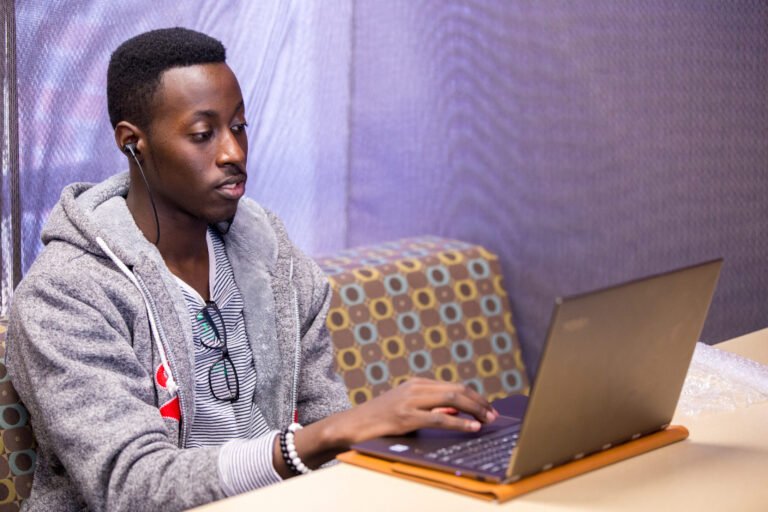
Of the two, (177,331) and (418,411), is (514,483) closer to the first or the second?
(418,411)

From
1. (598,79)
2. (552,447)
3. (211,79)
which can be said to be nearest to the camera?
(552,447)

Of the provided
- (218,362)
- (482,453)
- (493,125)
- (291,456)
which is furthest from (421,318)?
(482,453)

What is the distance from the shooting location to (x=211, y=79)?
68.3 inches

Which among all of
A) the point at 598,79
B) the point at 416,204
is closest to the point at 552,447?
the point at 598,79

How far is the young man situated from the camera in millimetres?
1462

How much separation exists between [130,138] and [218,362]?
372mm

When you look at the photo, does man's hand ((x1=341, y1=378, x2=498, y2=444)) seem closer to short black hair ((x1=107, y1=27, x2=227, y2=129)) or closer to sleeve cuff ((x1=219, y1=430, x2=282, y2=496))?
sleeve cuff ((x1=219, y1=430, x2=282, y2=496))

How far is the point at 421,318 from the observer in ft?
8.45

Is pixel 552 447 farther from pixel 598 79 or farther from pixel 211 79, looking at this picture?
pixel 598 79

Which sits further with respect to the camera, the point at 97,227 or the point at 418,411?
the point at 97,227

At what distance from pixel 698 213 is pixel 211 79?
1156mm

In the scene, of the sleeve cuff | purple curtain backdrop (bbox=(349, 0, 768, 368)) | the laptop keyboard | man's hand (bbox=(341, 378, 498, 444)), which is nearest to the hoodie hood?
the sleeve cuff

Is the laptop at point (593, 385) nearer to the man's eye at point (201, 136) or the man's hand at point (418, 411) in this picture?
the man's hand at point (418, 411)

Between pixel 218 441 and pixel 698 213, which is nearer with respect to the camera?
pixel 218 441
